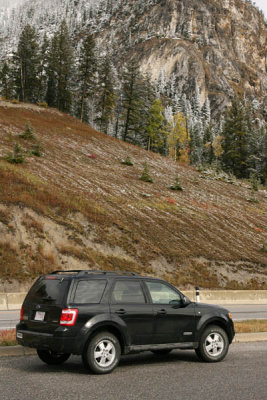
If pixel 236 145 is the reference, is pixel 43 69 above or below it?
above

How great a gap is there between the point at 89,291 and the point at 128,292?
800 mm

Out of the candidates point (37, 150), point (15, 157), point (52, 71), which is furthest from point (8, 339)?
point (52, 71)

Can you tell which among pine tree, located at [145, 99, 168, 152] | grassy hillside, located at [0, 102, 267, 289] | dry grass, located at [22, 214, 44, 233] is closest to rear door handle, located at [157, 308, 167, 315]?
grassy hillside, located at [0, 102, 267, 289]

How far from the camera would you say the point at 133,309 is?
754cm

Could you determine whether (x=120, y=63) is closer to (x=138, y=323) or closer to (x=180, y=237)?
(x=180, y=237)

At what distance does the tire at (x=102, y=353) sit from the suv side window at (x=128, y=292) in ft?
2.13

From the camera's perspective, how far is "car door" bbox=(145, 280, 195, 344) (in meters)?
7.79

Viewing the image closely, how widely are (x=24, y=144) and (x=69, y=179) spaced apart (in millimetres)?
9015

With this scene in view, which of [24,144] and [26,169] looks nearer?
[26,169]

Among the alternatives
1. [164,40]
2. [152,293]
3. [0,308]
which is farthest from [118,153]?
[164,40]

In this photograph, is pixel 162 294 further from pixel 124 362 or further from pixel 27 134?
pixel 27 134

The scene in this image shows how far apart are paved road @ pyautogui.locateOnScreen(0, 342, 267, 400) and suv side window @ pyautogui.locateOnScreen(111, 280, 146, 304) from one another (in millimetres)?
1192

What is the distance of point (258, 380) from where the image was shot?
269 inches

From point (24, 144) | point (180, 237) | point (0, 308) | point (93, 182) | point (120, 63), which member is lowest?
point (0, 308)
